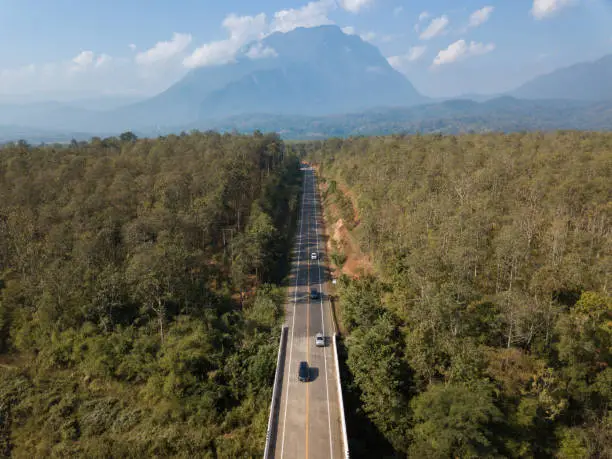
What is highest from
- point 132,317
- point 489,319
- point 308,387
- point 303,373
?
point 489,319

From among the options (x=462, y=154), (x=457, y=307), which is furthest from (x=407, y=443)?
(x=462, y=154)

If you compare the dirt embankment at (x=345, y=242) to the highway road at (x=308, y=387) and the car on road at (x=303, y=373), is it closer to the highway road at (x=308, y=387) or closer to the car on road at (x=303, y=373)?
the highway road at (x=308, y=387)

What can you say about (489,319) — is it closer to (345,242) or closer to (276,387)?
(276,387)

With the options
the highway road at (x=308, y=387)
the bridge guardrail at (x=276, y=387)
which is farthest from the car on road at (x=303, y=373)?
the bridge guardrail at (x=276, y=387)

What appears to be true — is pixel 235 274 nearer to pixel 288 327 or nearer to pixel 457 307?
pixel 288 327

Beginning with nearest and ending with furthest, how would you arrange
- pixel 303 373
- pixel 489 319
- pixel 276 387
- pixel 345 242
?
pixel 276 387, pixel 489 319, pixel 303 373, pixel 345 242

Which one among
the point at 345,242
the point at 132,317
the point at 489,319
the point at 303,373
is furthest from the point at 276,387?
the point at 345,242

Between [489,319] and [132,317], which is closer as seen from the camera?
[489,319]
